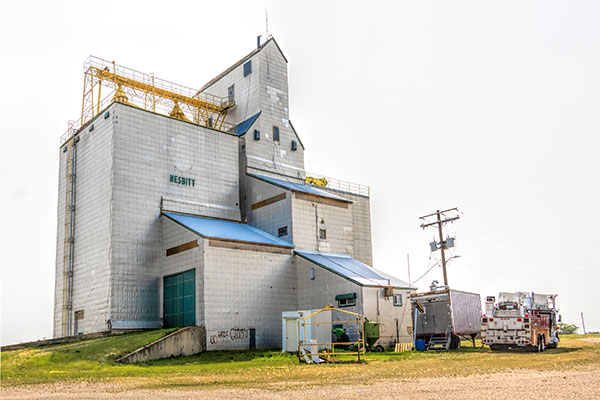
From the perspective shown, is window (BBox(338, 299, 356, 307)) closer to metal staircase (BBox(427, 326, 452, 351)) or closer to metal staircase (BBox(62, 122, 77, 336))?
metal staircase (BBox(427, 326, 452, 351))

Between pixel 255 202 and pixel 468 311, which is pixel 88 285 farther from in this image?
pixel 468 311

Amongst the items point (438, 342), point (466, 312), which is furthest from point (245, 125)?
point (438, 342)

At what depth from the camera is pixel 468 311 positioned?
35719 mm

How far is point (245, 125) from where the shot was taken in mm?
46000

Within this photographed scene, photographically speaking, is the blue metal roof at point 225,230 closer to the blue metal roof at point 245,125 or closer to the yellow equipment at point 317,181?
the blue metal roof at point 245,125

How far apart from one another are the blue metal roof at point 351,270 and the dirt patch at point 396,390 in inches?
729

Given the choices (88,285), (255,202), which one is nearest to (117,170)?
(88,285)

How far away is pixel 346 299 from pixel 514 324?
400 inches

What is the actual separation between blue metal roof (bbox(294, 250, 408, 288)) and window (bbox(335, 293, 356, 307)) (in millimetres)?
960

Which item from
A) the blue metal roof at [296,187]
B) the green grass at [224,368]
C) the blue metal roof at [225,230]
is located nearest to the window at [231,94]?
the blue metal roof at [296,187]

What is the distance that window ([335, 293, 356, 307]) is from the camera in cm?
3452

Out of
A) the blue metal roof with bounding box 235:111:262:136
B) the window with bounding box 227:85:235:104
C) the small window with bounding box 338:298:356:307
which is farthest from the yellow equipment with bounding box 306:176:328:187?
the small window with bounding box 338:298:356:307

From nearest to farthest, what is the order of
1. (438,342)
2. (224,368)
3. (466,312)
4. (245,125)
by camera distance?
(224,368) < (438,342) < (466,312) < (245,125)

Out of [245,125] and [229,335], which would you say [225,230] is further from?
[245,125]
